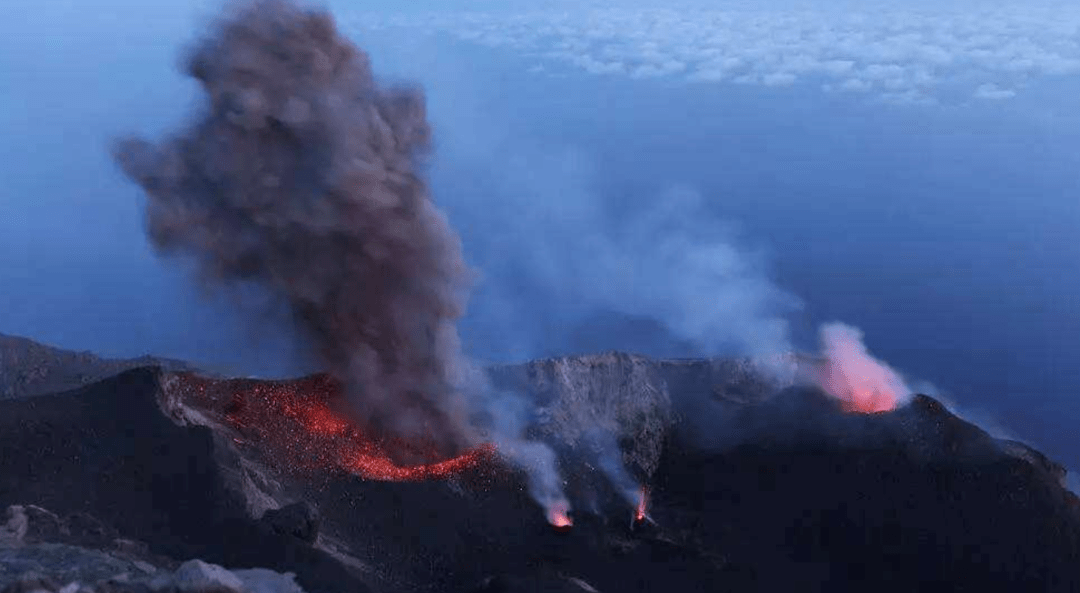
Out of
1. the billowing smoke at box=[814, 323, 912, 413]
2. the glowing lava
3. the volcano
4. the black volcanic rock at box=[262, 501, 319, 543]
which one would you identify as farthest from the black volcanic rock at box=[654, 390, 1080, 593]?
the black volcanic rock at box=[262, 501, 319, 543]

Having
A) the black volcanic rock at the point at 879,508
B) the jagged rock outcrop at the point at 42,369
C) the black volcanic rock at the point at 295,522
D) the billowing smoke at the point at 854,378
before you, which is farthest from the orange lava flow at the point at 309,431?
the billowing smoke at the point at 854,378

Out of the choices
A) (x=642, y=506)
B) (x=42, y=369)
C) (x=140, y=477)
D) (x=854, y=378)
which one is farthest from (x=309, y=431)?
(x=854, y=378)

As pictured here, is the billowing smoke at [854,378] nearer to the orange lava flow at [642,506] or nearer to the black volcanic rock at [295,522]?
the orange lava flow at [642,506]

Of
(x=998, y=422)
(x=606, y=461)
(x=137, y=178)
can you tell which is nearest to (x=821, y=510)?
(x=606, y=461)

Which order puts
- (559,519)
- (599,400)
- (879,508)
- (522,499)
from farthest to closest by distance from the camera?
1. (599,400)
2. (522,499)
3. (559,519)
4. (879,508)

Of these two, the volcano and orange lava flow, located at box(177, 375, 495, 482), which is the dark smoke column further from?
the volcano

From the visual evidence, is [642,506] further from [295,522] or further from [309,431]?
[295,522]
